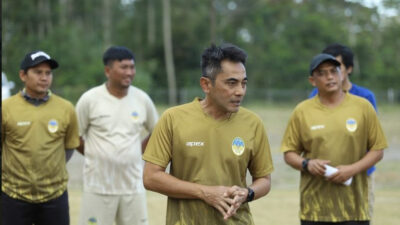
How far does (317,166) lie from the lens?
514 cm

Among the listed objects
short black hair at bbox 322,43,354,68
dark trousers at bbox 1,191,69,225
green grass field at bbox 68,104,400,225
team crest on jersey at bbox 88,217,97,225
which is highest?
short black hair at bbox 322,43,354,68

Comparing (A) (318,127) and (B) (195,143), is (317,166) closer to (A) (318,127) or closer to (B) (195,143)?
(A) (318,127)

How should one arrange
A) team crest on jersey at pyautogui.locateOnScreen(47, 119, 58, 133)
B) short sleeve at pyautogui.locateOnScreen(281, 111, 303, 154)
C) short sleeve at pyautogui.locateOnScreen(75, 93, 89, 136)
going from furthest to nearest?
short sleeve at pyautogui.locateOnScreen(75, 93, 89, 136) < team crest on jersey at pyautogui.locateOnScreen(47, 119, 58, 133) < short sleeve at pyautogui.locateOnScreen(281, 111, 303, 154)

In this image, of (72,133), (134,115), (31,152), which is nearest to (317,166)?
(134,115)

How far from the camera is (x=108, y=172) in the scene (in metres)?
6.33

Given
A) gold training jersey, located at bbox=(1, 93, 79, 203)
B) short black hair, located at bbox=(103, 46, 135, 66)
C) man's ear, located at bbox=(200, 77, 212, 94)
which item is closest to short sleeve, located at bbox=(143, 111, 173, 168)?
man's ear, located at bbox=(200, 77, 212, 94)

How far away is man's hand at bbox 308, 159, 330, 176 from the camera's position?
202 inches

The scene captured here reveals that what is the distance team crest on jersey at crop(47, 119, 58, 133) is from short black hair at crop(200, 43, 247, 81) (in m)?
2.37

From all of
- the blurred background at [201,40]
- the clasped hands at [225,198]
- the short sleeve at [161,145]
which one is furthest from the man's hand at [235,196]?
the blurred background at [201,40]

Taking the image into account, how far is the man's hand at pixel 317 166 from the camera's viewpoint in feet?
16.8

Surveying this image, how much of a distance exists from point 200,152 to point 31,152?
7.83ft

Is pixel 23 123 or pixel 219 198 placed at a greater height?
pixel 23 123

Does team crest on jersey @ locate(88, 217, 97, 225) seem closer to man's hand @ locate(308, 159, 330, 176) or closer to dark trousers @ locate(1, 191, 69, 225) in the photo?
dark trousers @ locate(1, 191, 69, 225)

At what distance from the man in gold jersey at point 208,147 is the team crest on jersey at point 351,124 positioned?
1.58 meters
